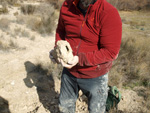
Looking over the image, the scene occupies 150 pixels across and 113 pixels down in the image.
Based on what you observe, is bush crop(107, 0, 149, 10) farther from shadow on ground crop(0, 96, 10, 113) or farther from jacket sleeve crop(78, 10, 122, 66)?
jacket sleeve crop(78, 10, 122, 66)

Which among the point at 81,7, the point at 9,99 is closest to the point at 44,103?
the point at 9,99

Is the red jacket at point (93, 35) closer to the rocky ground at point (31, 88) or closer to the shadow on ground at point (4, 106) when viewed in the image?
the rocky ground at point (31, 88)

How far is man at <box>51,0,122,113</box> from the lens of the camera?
111 centimetres

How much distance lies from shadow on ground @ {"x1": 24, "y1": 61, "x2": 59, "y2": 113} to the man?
1.23 metres

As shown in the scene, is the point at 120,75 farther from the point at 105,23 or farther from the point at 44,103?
the point at 105,23

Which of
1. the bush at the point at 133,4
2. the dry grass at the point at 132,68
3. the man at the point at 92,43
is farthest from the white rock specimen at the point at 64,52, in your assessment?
the bush at the point at 133,4

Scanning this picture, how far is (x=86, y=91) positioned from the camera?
1.45 m

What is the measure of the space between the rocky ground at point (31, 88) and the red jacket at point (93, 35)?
1.50 meters

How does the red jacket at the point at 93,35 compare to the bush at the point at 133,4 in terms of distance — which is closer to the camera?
the red jacket at the point at 93,35

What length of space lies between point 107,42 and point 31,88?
230cm

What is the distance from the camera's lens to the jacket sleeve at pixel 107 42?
1088 millimetres

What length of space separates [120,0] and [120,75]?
16098mm

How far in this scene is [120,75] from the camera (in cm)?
334

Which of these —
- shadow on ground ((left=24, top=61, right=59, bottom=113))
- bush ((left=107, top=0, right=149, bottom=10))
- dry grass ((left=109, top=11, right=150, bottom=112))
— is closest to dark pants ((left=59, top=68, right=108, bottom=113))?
shadow on ground ((left=24, top=61, right=59, bottom=113))
